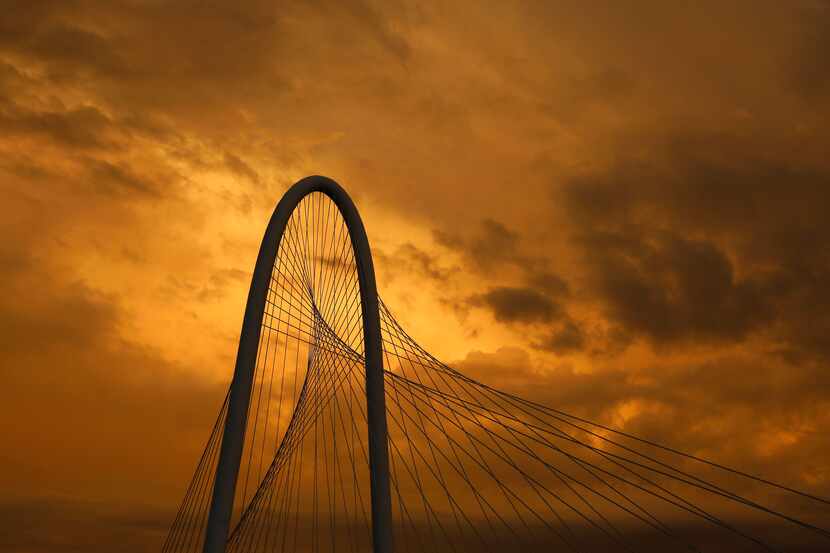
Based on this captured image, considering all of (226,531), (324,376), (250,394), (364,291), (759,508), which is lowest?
(226,531)

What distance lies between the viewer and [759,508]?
56.7 feet

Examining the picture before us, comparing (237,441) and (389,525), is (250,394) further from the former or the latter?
(389,525)

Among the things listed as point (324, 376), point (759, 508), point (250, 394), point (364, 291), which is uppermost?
point (364, 291)

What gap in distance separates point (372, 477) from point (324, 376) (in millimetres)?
5740

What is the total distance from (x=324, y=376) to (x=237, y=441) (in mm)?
7493

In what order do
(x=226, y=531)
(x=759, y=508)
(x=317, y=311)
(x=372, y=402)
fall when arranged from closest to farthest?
1. (x=759, y=508)
2. (x=226, y=531)
3. (x=372, y=402)
4. (x=317, y=311)

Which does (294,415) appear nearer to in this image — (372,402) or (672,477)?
(372,402)

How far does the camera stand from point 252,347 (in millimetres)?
20250

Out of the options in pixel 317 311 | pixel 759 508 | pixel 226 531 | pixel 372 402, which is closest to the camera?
pixel 759 508

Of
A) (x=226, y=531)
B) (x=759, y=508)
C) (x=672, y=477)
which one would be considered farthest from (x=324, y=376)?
(x=759, y=508)

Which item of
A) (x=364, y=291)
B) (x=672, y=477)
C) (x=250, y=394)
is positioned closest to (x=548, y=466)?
(x=672, y=477)

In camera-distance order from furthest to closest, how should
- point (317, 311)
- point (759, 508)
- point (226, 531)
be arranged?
point (317, 311), point (226, 531), point (759, 508)

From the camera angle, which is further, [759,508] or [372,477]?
[372,477]

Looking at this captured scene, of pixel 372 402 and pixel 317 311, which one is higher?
pixel 317 311
